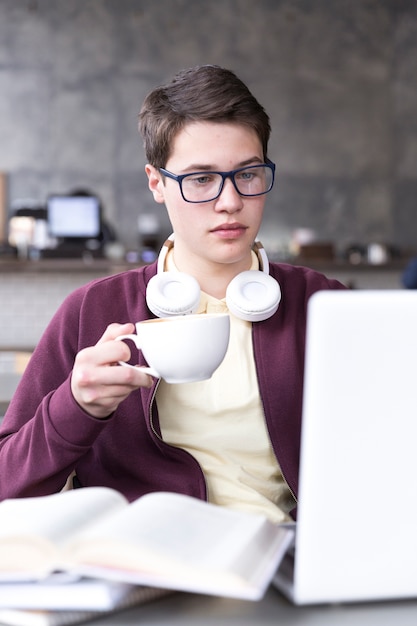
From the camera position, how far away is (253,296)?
126 centimetres

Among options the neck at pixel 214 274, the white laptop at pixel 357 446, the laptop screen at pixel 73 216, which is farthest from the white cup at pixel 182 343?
the laptop screen at pixel 73 216

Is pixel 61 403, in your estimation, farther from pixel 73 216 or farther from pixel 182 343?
pixel 73 216

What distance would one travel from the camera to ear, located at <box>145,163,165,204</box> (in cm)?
135

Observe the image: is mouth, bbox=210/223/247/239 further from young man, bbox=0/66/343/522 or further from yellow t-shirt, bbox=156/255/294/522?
yellow t-shirt, bbox=156/255/294/522

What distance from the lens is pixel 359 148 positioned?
8.16 metres

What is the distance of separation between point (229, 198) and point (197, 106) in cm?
15

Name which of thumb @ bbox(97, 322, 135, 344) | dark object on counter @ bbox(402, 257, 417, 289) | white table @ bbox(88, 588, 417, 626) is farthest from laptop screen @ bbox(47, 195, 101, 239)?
white table @ bbox(88, 588, 417, 626)

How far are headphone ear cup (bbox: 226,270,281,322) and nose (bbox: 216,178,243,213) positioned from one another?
0.33ft

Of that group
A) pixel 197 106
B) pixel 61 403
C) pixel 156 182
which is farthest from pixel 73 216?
pixel 61 403

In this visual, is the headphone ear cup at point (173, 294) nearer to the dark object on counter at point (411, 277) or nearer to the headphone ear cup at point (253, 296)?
the headphone ear cup at point (253, 296)

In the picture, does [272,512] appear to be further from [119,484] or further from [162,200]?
[162,200]

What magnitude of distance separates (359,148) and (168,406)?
23.8 ft

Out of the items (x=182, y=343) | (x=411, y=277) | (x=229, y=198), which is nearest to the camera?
(x=182, y=343)

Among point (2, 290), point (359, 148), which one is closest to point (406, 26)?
point (359, 148)
